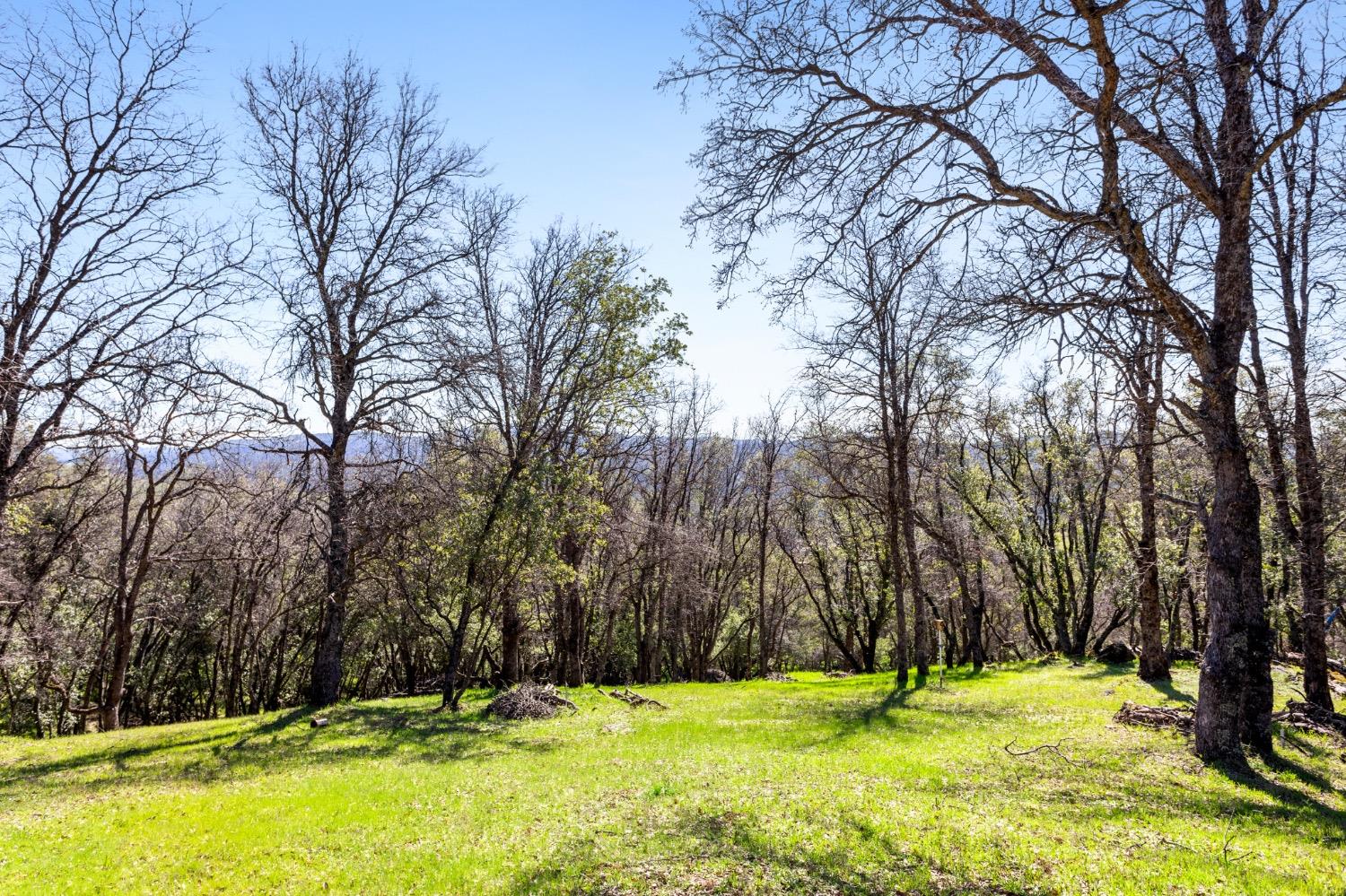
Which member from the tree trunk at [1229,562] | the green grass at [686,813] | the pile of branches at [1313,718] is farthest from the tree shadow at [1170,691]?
the tree trunk at [1229,562]

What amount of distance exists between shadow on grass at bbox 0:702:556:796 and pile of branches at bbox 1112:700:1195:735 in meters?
10.4

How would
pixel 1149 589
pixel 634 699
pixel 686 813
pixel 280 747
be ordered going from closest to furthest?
pixel 686 813, pixel 280 747, pixel 1149 589, pixel 634 699

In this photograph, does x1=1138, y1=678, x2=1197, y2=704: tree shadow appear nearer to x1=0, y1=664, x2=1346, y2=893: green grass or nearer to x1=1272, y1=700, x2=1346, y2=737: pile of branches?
x1=0, y1=664, x2=1346, y2=893: green grass

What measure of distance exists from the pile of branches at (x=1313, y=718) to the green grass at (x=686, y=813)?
897 millimetres

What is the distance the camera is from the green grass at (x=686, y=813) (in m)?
5.93

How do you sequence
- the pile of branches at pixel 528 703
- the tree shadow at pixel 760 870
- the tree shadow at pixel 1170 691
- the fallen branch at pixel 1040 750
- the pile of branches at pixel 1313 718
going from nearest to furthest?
1. the tree shadow at pixel 760 870
2. the fallen branch at pixel 1040 750
3. the pile of branches at pixel 1313 718
4. the tree shadow at pixel 1170 691
5. the pile of branches at pixel 528 703

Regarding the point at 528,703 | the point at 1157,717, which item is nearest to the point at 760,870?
the point at 1157,717

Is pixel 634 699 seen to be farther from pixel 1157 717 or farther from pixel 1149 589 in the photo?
pixel 1149 589

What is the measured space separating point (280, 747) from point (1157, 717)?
15.9 metres

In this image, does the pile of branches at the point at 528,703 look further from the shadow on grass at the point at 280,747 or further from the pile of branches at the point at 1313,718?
the pile of branches at the point at 1313,718

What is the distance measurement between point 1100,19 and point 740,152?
153 inches

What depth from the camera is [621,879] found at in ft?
19.3

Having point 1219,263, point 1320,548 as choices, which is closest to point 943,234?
point 1219,263

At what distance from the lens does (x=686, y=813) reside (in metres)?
7.78
